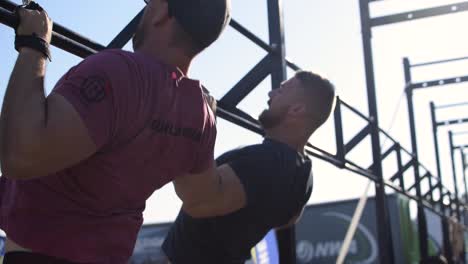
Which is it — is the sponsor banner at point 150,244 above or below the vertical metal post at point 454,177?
below

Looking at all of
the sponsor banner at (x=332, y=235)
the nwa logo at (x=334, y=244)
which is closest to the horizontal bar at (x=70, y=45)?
the sponsor banner at (x=332, y=235)

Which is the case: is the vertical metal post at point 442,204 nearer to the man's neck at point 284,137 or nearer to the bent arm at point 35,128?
the man's neck at point 284,137

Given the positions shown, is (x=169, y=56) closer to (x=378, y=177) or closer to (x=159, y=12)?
(x=159, y=12)

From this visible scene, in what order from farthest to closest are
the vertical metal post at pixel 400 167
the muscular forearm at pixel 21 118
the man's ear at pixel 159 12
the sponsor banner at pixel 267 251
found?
the vertical metal post at pixel 400 167, the sponsor banner at pixel 267 251, the man's ear at pixel 159 12, the muscular forearm at pixel 21 118

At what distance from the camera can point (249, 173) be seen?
5.16 feet

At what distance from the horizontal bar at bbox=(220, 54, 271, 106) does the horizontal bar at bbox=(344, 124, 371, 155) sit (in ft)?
4.06

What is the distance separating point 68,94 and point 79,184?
15cm

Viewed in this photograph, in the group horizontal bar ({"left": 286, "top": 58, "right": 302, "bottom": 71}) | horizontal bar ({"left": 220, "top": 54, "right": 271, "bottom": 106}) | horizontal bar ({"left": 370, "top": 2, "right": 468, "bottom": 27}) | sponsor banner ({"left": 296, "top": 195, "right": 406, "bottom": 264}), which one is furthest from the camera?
sponsor banner ({"left": 296, "top": 195, "right": 406, "bottom": 264})

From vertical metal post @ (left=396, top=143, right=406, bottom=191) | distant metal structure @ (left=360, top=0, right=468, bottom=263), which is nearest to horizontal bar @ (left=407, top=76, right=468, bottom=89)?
distant metal structure @ (left=360, top=0, right=468, bottom=263)

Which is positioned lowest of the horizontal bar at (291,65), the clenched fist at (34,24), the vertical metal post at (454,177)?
the vertical metal post at (454,177)

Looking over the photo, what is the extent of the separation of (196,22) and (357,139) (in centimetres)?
290

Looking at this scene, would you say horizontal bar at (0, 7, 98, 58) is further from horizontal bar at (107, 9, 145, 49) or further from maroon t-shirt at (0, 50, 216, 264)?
maroon t-shirt at (0, 50, 216, 264)

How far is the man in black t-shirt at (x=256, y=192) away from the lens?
1.57m

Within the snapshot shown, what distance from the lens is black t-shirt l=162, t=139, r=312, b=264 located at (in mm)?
1607
